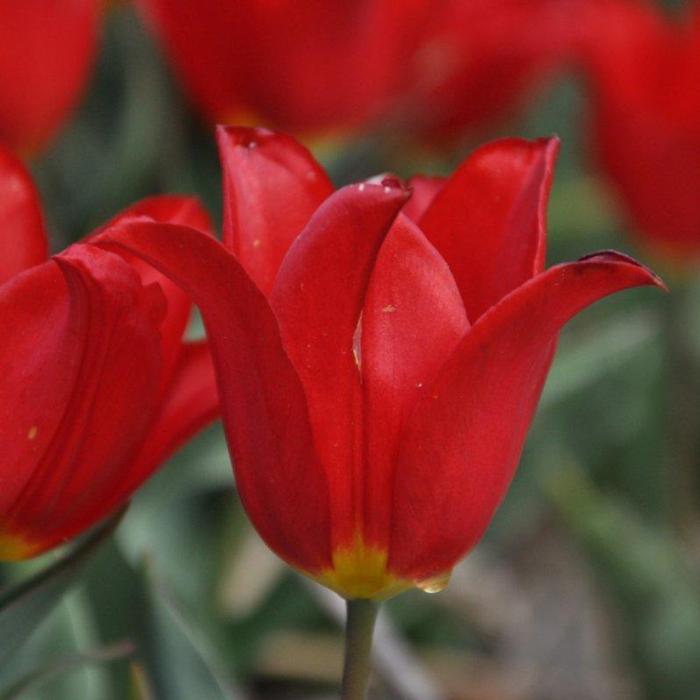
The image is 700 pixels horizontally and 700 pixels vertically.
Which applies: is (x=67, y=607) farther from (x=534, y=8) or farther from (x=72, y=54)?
(x=534, y=8)

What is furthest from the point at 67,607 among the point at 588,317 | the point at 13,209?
the point at 588,317

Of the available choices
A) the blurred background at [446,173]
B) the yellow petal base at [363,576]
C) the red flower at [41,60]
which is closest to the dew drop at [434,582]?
the yellow petal base at [363,576]

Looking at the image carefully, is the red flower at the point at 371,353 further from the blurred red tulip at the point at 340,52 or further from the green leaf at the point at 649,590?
the green leaf at the point at 649,590

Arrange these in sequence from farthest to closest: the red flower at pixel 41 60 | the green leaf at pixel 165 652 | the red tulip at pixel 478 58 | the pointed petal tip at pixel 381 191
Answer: the red tulip at pixel 478 58 → the red flower at pixel 41 60 → the green leaf at pixel 165 652 → the pointed petal tip at pixel 381 191

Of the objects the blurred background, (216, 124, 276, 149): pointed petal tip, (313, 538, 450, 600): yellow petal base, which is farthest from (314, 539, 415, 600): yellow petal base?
the blurred background

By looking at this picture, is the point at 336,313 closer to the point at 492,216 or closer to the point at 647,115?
the point at 492,216

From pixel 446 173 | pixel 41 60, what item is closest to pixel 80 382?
pixel 41 60

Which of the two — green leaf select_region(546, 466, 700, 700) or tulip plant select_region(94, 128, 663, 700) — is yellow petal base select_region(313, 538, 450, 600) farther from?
green leaf select_region(546, 466, 700, 700)
